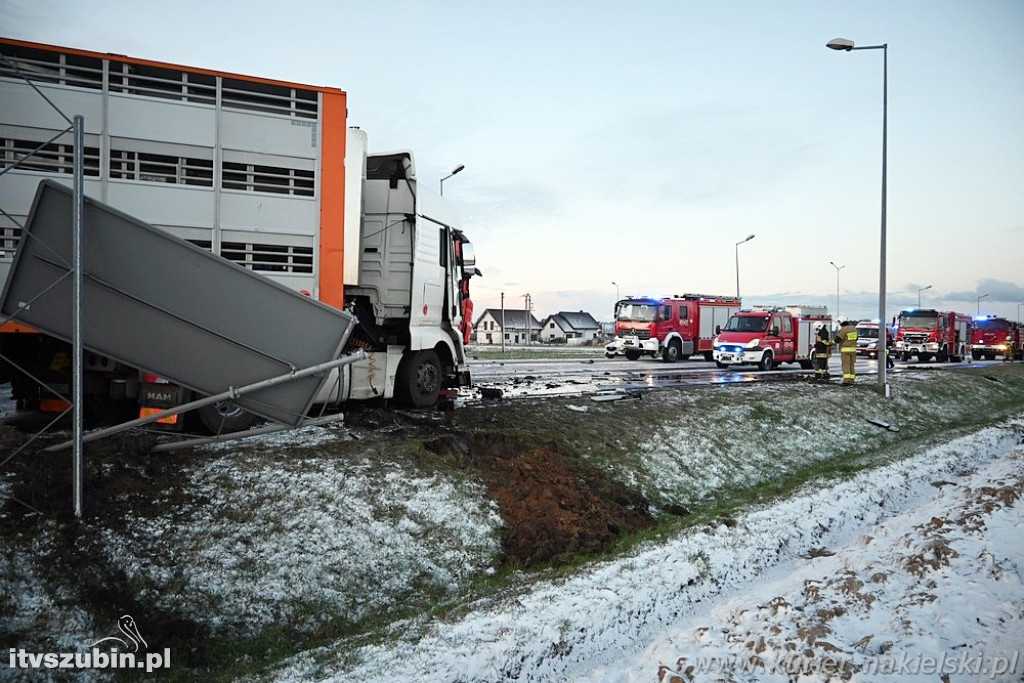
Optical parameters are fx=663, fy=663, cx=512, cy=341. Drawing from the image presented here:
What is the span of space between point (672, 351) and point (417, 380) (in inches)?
886

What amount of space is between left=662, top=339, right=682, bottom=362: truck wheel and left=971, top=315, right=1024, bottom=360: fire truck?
27477 millimetres

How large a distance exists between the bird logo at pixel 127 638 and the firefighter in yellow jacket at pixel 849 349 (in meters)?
17.5

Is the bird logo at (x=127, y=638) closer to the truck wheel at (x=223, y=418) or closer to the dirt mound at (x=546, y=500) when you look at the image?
the truck wheel at (x=223, y=418)

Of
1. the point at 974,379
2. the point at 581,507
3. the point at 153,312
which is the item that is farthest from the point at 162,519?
the point at 974,379

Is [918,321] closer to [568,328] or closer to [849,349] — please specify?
[849,349]

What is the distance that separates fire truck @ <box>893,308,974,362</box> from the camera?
127 feet

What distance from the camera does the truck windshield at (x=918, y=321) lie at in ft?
128

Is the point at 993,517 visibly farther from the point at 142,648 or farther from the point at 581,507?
the point at 142,648

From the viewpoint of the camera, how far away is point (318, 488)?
6.23 meters

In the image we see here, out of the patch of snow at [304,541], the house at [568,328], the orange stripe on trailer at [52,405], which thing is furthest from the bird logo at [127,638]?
the house at [568,328]

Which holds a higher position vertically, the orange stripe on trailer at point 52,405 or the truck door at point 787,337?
the truck door at point 787,337

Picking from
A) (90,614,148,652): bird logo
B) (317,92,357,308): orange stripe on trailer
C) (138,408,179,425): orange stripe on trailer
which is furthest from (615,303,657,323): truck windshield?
(90,614,148,652): bird logo

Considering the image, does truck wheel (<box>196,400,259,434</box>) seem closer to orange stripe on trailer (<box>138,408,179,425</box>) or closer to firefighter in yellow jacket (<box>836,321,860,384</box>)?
orange stripe on trailer (<box>138,408,179,425</box>)

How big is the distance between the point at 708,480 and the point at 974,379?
19492mm
